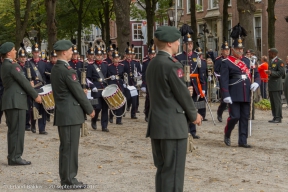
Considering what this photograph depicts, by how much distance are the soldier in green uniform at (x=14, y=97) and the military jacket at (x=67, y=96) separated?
1.99 m

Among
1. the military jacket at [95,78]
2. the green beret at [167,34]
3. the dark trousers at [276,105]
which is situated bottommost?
the dark trousers at [276,105]

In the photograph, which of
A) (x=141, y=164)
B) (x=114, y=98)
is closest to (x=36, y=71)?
(x=114, y=98)

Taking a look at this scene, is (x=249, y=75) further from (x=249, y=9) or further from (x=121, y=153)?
(x=249, y=9)

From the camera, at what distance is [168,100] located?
7.34 meters

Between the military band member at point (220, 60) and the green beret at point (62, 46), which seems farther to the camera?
the military band member at point (220, 60)

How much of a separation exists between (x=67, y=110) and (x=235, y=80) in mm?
5135

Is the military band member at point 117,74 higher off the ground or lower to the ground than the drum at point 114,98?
higher

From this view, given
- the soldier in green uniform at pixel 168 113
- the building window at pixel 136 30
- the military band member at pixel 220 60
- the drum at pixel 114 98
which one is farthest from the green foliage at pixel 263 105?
the building window at pixel 136 30

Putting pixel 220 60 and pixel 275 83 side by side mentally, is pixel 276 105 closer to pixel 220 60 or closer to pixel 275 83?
pixel 275 83

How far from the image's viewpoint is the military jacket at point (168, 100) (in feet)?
23.7

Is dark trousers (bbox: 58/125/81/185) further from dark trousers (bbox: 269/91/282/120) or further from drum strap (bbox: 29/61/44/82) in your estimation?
dark trousers (bbox: 269/91/282/120)

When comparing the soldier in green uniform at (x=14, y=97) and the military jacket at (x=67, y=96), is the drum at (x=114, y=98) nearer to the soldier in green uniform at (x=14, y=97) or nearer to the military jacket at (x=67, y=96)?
the soldier in green uniform at (x=14, y=97)

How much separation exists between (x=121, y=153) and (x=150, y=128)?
5.57 meters

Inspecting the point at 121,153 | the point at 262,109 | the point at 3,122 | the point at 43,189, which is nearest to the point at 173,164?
the point at 43,189
